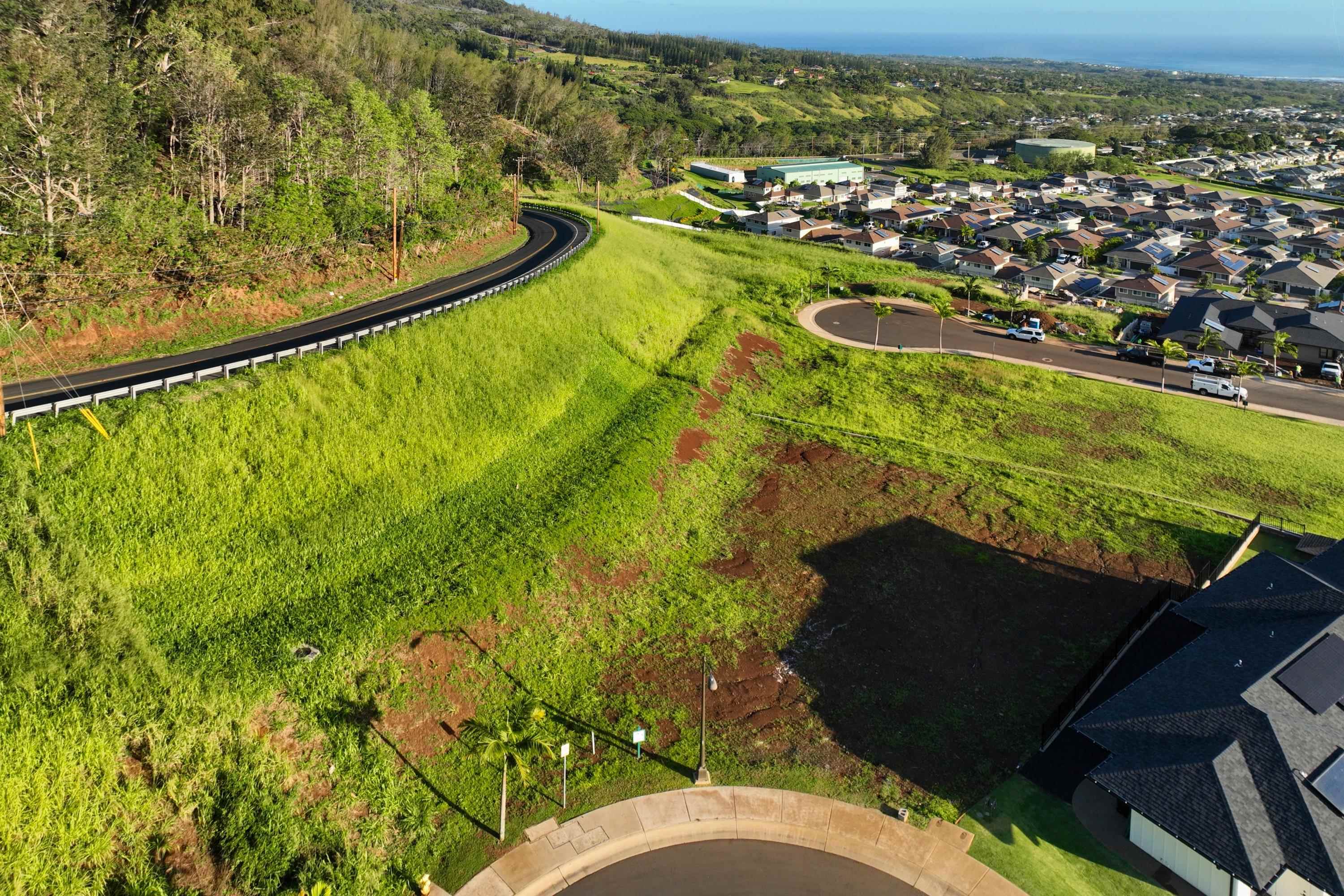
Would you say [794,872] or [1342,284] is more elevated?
[1342,284]

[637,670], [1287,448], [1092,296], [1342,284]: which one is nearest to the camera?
[637,670]

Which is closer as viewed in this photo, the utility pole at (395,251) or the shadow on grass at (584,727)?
the shadow on grass at (584,727)

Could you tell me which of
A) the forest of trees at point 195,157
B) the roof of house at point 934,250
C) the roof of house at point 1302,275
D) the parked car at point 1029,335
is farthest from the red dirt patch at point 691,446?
the roof of house at point 1302,275

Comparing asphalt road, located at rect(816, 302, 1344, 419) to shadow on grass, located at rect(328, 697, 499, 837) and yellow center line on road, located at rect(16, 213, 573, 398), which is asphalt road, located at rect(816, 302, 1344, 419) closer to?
yellow center line on road, located at rect(16, 213, 573, 398)

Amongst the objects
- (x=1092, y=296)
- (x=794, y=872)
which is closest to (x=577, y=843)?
(x=794, y=872)

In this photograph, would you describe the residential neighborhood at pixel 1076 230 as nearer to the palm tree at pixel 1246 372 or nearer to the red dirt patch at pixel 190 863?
the palm tree at pixel 1246 372

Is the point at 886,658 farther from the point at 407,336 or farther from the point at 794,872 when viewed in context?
the point at 407,336
